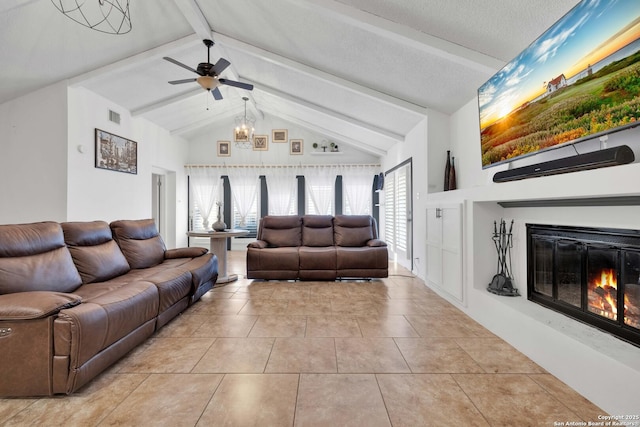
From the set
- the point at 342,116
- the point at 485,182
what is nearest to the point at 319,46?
the point at 342,116

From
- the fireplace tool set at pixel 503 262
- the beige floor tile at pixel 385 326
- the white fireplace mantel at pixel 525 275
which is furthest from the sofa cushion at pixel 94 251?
the fireplace tool set at pixel 503 262

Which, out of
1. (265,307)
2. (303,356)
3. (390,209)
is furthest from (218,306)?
(390,209)

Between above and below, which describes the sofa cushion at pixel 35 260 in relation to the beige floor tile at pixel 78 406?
above

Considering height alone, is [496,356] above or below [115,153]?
below

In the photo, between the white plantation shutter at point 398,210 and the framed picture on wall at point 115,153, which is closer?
the framed picture on wall at point 115,153

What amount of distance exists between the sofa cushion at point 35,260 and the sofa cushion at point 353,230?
11.0 feet

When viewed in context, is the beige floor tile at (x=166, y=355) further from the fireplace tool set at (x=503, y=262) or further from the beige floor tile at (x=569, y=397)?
the fireplace tool set at (x=503, y=262)

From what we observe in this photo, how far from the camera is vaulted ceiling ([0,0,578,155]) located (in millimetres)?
2609

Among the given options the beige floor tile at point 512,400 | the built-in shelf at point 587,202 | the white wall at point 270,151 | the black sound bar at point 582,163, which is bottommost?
the beige floor tile at point 512,400

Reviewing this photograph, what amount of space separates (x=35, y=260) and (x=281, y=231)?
3149mm

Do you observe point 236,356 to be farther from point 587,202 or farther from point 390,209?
point 390,209

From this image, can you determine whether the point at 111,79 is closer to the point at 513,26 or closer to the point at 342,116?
the point at 342,116

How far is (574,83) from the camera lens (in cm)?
171

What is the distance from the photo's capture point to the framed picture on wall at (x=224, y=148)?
7.63 m
